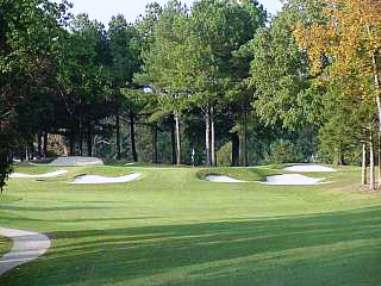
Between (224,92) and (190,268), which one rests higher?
(224,92)

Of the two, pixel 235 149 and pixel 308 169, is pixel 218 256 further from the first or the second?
pixel 235 149

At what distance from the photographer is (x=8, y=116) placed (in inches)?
567

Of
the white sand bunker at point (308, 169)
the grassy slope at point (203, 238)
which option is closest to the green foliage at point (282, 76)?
the white sand bunker at point (308, 169)

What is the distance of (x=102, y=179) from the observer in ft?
158

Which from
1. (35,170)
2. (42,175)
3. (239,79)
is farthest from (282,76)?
(35,170)

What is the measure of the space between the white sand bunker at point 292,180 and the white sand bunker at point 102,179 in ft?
28.5

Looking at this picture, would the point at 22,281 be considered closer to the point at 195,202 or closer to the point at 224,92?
the point at 195,202

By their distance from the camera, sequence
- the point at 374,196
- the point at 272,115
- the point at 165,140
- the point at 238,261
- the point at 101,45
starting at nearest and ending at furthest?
the point at 238,261
the point at 374,196
the point at 272,115
the point at 101,45
the point at 165,140

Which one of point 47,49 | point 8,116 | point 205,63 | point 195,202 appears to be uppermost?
point 205,63

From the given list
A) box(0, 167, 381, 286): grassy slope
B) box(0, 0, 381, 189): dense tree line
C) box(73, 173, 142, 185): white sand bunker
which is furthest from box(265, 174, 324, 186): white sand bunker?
box(73, 173, 142, 185): white sand bunker

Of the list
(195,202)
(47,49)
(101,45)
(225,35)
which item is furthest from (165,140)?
(47,49)

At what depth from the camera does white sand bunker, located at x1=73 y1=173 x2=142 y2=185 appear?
154 feet

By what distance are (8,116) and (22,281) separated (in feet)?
11.6

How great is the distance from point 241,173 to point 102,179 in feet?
30.4
